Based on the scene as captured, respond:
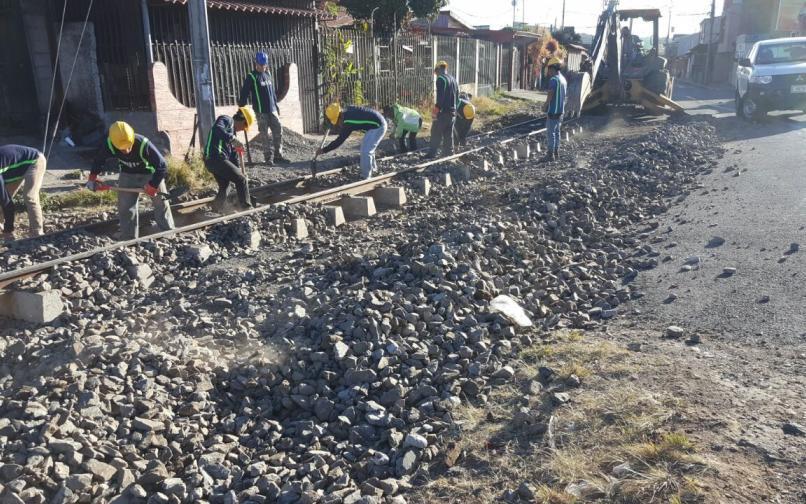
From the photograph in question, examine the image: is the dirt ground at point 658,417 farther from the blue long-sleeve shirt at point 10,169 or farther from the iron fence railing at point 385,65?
the iron fence railing at point 385,65

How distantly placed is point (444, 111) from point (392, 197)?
3.28 m

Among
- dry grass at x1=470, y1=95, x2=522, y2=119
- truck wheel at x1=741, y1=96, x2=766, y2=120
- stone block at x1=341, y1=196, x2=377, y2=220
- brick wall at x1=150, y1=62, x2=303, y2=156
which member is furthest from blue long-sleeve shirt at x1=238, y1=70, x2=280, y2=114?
truck wheel at x1=741, y1=96, x2=766, y2=120

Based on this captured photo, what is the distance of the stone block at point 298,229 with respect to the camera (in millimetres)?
7477

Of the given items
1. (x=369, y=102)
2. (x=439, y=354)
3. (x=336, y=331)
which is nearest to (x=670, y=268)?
(x=439, y=354)

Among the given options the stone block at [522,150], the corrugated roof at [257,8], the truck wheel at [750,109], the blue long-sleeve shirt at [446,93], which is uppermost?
the corrugated roof at [257,8]

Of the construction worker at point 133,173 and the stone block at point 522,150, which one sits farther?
the stone block at point 522,150

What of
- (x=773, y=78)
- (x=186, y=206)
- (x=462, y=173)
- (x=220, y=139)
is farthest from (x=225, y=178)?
(x=773, y=78)

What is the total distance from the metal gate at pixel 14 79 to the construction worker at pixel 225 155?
676 cm

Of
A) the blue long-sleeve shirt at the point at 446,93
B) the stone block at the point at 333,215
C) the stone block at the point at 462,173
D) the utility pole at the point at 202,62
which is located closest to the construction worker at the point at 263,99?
the utility pole at the point at 202,62

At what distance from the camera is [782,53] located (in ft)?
52.9

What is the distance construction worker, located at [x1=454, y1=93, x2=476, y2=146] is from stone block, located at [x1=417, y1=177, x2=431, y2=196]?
3236 mm

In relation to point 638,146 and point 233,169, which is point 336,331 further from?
point 638,146

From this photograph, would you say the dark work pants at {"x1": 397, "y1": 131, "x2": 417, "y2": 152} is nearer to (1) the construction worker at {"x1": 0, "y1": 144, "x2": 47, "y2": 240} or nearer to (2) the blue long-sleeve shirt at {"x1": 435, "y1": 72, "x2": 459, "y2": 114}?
(2) the blue long-sleeve shirt at {"x1": 435, "y1": 72, "x2": 459, "y2": 114}

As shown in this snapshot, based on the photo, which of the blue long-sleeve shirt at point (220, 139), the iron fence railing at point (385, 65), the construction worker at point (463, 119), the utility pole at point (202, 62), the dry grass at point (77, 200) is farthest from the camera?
the iron fence railing at point (385, 65)
